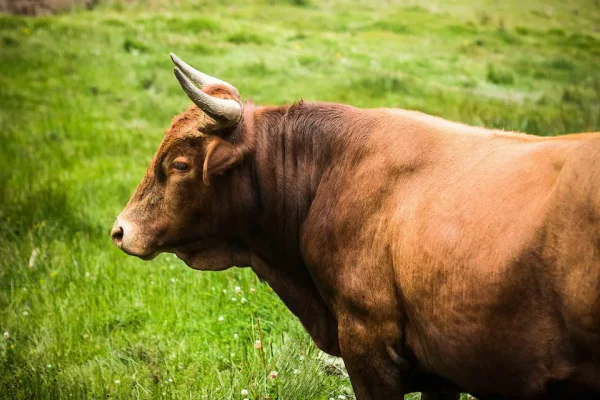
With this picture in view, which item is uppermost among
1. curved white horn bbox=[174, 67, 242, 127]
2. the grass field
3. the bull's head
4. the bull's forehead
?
curved white horn bbox=[174, 67, 242, 127]

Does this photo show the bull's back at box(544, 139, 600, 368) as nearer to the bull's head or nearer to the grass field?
the bull's head

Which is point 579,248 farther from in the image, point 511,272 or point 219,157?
point 219,157

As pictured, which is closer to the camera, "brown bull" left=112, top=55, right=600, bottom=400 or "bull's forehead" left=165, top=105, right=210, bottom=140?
"brown bull" left=112, top=55, right=600, bottom=400

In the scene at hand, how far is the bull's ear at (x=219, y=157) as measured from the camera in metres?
4.38

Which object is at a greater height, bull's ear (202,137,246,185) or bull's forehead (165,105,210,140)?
bull's forehead (165,105,210,140)

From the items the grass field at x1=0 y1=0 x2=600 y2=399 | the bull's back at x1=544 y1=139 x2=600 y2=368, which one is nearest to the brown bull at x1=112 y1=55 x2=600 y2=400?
the bull's back at x1=544 y1=139 x2=600 y2=368

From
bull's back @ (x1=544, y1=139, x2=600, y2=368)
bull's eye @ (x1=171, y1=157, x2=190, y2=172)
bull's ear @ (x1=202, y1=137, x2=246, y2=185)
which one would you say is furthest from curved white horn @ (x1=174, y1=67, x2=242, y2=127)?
bull's back @ (x1=544, y1=139, x2=600, y2=368)

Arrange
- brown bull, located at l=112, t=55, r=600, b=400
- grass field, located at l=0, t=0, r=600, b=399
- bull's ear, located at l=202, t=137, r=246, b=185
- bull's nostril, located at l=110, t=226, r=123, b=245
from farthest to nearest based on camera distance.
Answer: grass field, located at l=0, t=0, r=600, b=399
bull's nostril, located at l=110, t=226, r=123, b=245
bull's ear, located at l=202, t=137, r=246, b=185
brown bull, located at l=112, t=55, r=600, b=400

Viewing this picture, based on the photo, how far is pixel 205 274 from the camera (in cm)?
704

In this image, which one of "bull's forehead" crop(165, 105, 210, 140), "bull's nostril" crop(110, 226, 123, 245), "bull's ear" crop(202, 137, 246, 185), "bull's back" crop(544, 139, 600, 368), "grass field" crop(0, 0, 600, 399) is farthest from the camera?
"grass field" crop(0, 0, 600, 399)

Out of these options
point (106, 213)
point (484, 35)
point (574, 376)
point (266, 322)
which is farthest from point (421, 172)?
point (484, 35)

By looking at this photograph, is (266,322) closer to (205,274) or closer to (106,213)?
(205,274)

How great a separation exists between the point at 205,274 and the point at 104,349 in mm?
1278

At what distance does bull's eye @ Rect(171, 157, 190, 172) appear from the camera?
4.50m
